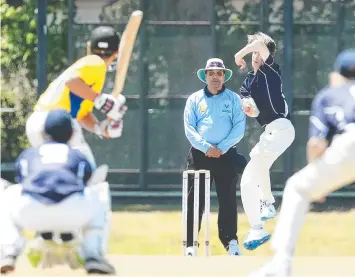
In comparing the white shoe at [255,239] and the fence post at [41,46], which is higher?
the fence post at [41,46]

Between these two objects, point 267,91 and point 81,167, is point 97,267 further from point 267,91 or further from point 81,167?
point 267,91

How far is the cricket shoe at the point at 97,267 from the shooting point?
783 cm

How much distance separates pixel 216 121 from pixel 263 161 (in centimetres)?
65

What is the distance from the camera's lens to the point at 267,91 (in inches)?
435

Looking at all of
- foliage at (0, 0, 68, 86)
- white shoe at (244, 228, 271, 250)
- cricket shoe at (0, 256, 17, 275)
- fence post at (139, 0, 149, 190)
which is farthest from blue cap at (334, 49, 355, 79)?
foliage at (0, 0, 68, 86)

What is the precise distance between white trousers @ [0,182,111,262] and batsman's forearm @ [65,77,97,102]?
97 cm

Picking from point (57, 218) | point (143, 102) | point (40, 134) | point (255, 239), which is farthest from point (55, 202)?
point (143, 102)

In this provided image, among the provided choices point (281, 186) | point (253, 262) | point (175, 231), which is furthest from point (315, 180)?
point (281, 186)

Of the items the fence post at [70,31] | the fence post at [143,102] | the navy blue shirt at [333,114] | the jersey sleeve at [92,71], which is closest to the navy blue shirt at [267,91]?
the jersey sleeve at [92,71]

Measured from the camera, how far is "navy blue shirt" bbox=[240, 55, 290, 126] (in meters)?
11.0

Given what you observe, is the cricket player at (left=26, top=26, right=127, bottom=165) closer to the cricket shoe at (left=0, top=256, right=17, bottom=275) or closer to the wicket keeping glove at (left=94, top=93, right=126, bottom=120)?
the wicket keeping glove at (left=94, top=93, right=126, bottom=120)

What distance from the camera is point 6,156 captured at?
16.3 metres

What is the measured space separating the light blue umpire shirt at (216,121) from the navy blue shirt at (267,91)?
8.4 inches

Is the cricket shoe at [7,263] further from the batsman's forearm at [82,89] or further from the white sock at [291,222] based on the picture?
the white sock at [291,222]
